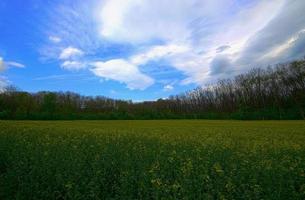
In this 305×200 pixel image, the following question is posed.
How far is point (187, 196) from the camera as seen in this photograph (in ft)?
20.2

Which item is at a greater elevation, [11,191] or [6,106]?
[6,106]

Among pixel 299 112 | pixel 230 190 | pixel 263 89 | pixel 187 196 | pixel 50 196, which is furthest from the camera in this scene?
pixel 263 89

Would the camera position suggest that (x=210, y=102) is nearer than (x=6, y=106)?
No

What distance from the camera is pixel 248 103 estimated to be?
112188 millimetres

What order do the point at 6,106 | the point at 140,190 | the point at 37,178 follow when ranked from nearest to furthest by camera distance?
the point at 140,190 < the point at 37,178 < the point at 6,106

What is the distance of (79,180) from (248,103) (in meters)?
111

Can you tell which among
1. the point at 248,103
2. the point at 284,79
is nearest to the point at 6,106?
the point at 248,103

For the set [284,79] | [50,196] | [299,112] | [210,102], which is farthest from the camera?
[210,102]

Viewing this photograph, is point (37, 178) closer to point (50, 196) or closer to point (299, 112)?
point (50, 196)

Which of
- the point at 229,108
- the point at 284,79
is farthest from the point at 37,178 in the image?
the point at 229,108

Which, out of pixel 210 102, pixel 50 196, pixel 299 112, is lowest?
pixel 50 196

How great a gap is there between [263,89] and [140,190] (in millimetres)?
109607

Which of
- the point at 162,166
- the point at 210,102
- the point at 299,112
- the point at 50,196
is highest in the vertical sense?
the point at 210,102

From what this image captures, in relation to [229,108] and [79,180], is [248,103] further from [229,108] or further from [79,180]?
[79,180]
